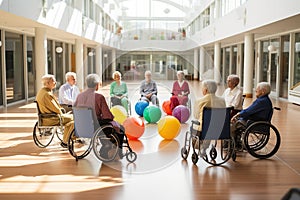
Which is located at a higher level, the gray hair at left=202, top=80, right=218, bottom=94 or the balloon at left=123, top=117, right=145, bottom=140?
the gray hair at left=202, top=80, right=218, bottom=94

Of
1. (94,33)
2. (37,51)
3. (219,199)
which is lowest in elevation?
(219,199)

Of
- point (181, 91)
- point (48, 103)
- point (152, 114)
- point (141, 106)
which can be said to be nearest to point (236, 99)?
point (48, 103)

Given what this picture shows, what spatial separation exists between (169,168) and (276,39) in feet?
42.5

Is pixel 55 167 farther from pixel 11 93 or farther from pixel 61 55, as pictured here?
pixel 61 55

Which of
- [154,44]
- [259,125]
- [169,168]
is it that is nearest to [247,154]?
[259,125]

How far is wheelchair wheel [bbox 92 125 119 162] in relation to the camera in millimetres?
5496

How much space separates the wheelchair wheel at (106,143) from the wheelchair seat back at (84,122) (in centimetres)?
15

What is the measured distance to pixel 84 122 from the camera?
5621 millimetres

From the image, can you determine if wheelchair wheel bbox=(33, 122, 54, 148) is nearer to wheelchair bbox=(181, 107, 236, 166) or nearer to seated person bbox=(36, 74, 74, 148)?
seated person bbox=(36, 74, 74, 148)

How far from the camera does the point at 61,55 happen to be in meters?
22.1

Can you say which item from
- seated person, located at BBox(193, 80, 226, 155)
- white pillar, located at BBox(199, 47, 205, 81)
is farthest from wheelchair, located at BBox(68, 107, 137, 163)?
white pillar, located at BBox(199, 47, 205, 81)

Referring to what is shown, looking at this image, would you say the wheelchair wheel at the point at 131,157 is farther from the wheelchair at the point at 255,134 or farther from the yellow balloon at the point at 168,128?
the yellow balloon at the point at 168,128

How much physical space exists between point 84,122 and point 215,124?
5.92 feet

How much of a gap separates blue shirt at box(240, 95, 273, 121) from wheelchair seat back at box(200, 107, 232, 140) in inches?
21.4
